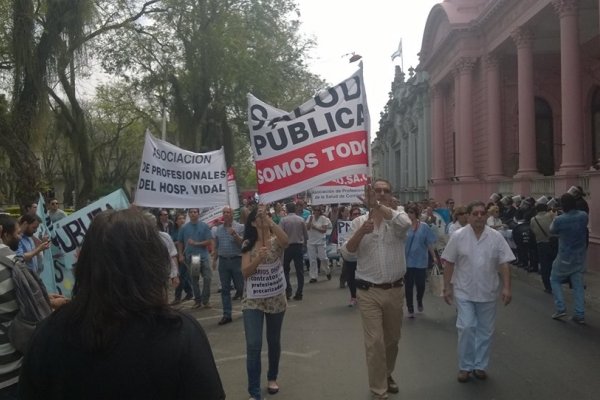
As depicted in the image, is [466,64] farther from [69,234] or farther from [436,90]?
[69,234]

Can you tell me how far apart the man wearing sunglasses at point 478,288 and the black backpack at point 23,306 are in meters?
3.99

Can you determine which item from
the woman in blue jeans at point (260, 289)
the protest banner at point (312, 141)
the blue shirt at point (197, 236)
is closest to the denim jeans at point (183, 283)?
the blue shirt at point (197, 236)

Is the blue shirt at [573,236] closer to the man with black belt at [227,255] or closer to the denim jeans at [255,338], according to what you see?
the man with black belt at [227,255]

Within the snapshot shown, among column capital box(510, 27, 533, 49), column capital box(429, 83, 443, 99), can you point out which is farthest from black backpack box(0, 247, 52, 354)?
column capital box(429, 83, 443, 99)

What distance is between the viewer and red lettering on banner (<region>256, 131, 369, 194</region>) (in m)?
6.23

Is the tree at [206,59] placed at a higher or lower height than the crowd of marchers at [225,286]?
higher

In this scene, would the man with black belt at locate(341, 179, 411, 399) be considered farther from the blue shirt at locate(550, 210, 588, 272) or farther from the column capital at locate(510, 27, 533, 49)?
the column capital at locate(510, 27, 533, 49)

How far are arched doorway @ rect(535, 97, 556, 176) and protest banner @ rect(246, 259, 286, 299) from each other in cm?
2425

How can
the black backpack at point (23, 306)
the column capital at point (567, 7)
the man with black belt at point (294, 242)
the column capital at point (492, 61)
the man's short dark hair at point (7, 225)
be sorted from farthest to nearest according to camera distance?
1. the column capital at point (492, 61)
2. the column capital at point (567, 7)
3. the man with black belt at point (294, 242)
4. the man's short dark hair at point (7, 225)
5. the black backpack at point (23, 306)

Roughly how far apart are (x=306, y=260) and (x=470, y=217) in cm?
1065

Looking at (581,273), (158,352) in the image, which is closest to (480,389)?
(581,273)

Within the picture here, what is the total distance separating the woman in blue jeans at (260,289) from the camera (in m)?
5.54

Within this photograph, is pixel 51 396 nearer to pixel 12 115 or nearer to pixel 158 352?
pixel 158 352

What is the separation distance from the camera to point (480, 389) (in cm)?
590
